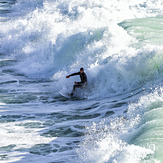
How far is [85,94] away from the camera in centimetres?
1007

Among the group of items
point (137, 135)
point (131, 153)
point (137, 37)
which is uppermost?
point (137, 37)

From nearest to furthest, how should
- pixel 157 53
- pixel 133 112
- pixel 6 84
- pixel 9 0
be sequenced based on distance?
pixel 133 112, pixel 157 53, pixel 6 84, pixel 9 0

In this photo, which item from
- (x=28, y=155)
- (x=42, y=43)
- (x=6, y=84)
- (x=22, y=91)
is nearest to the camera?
(x=28, y=155)

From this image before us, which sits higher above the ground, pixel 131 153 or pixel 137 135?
pixel 137 135

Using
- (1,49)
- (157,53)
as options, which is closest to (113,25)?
(157,53)

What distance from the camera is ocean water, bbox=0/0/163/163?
5967mm

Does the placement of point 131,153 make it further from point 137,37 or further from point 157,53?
point 137,37

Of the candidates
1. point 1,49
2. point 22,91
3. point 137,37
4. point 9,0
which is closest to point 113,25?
point 137,37

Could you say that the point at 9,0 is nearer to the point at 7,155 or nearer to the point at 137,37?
the point at 137,37

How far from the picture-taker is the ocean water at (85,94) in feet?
19.6

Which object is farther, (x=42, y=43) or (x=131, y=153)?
(x=42, y=43)

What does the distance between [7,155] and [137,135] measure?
2.79m

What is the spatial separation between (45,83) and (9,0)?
29.3 m

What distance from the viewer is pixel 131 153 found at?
460cm
